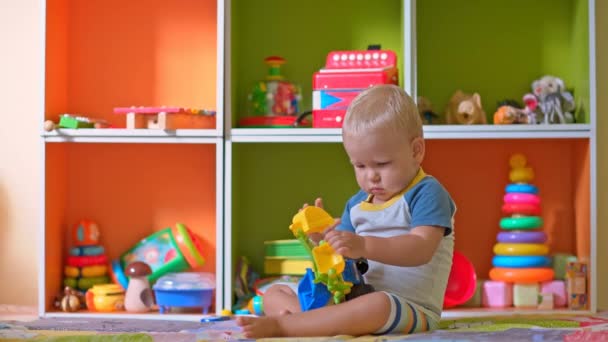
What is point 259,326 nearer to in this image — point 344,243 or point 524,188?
point 344,243

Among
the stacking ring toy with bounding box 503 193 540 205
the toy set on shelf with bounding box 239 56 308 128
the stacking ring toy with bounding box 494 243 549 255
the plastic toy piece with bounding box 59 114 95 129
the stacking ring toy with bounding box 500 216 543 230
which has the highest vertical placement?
the toy set on shelf with bounding box 239 56 308 128

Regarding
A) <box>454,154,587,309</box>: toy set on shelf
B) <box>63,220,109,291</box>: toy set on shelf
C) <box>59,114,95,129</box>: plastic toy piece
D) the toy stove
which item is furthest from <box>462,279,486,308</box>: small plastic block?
<box>59,114,95,129</box>: plastic toy piece

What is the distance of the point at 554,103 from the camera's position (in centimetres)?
248

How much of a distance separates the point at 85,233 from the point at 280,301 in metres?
1.15

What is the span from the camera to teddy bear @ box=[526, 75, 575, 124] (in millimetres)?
2475

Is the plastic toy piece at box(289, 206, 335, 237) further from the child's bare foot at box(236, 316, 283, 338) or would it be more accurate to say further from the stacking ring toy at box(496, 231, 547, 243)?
the stacking ring toy at box(496, 231, 547, 243)

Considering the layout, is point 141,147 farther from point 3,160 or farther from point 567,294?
point 567,294

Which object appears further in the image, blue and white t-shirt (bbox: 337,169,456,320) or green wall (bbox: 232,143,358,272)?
green wall (bbox: 232,143,358,272)

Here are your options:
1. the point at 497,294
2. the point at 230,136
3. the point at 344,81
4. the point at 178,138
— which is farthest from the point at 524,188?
the point at 178,138

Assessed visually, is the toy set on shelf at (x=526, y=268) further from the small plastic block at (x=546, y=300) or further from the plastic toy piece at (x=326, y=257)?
the plastic toy piece at (x=326, y=257)

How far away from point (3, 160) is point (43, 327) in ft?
3.92

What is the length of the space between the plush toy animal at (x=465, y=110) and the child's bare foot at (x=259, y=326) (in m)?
1.20

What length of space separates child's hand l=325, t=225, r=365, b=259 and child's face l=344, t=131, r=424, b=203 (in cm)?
20

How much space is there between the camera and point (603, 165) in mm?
2570
